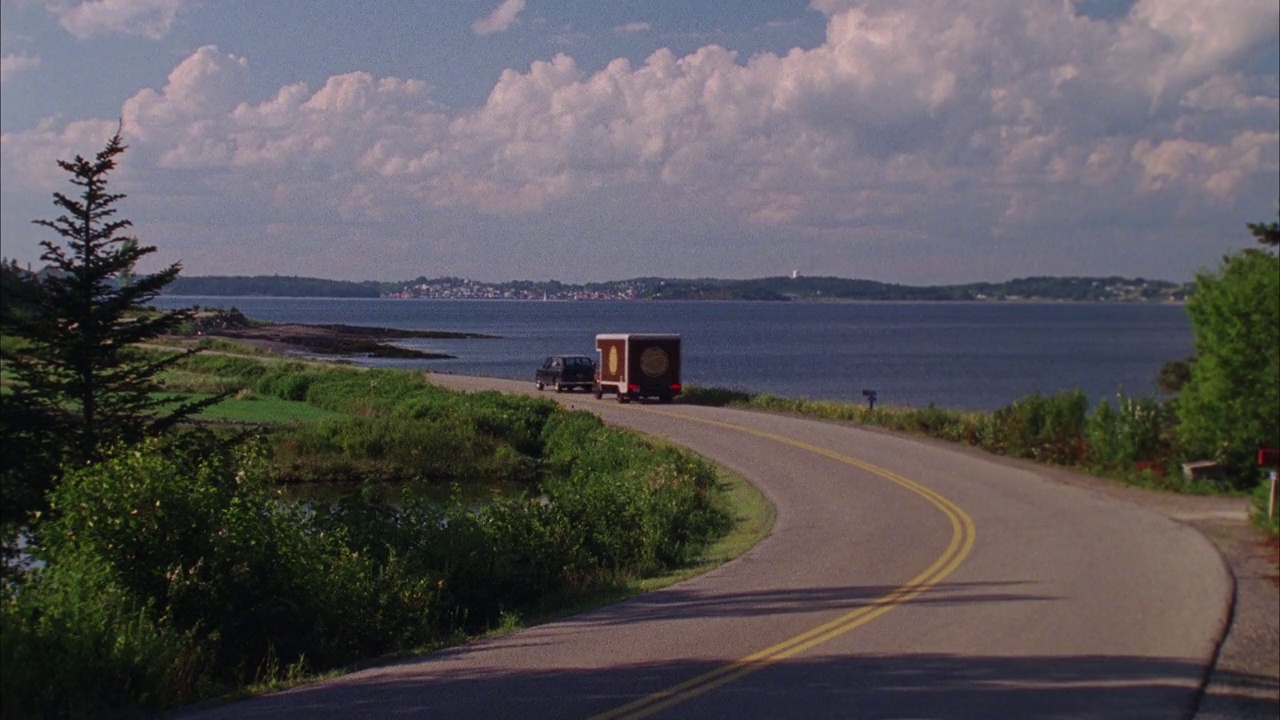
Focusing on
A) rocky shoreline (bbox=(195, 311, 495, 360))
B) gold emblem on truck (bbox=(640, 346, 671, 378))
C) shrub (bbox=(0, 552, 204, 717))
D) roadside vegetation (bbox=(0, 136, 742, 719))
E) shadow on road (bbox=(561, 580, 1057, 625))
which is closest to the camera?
shrub (bbox=(0, 552, 204, 717))

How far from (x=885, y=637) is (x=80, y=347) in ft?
41.2

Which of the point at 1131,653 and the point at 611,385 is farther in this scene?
the point at 611,385

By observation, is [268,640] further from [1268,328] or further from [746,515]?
[1268,328]

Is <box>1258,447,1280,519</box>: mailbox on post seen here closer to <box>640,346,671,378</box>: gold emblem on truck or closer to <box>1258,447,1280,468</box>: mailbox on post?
<box>1258,447,1280,468</box>: mailbox on post

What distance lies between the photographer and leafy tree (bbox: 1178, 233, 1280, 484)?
18.2m

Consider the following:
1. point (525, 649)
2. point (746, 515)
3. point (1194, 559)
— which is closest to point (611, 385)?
point (746, 515)

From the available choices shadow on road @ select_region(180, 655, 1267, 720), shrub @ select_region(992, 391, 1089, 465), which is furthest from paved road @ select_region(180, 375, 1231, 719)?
shrub @ select_region(992, 391, 1089, 465)

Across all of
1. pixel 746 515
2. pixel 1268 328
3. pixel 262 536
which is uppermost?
pixel 1268 328

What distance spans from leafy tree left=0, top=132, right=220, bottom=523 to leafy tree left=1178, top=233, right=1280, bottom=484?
649 inches

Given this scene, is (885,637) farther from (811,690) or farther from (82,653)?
(82,653)

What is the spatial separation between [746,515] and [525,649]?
10.7 m

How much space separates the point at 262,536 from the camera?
1219 cm

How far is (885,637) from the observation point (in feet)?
35.9

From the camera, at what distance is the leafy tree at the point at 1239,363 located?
1819 centimetres
